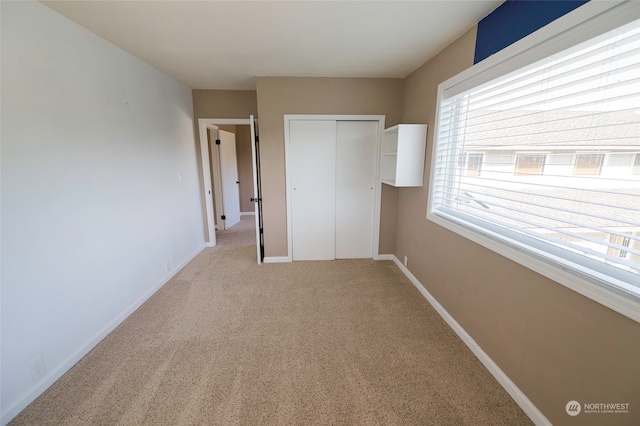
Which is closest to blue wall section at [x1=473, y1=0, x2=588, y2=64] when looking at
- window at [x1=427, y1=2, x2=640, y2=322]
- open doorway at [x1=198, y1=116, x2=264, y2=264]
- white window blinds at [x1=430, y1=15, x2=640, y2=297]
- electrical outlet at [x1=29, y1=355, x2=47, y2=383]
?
window at [x1=427, y1=2, x2=640, y2=322]

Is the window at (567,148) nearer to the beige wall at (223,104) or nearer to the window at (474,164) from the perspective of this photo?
the window at (474,164)

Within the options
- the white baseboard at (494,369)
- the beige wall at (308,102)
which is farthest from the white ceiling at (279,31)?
the white baseboard at (494,369)

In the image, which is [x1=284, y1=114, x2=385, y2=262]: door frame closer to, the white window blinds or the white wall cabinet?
the white wall cabinet

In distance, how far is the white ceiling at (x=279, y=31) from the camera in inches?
67.9

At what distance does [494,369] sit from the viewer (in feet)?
5.75

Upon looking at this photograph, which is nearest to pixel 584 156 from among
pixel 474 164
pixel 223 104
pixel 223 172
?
pixel 474 164

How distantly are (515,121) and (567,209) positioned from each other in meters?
0.65

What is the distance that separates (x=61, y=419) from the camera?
4.80 feet

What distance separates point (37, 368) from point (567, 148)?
11.1 ft

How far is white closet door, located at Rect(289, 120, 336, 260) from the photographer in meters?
3.42

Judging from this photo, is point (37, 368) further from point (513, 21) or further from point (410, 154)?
point (513, 21)

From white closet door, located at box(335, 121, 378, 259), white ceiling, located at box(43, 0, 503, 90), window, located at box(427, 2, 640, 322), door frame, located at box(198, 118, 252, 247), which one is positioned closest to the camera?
window, located at box(427, 2, 640, 322)

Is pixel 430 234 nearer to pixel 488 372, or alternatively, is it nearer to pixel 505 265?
pixel 505 265

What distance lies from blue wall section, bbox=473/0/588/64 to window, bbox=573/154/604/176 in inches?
28.6
